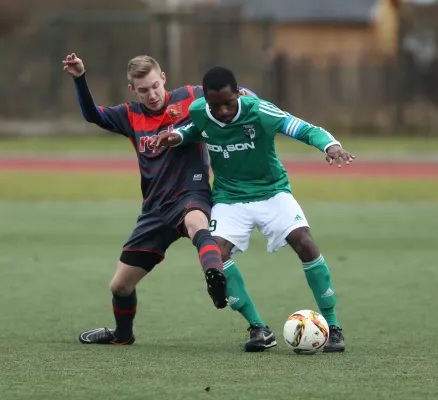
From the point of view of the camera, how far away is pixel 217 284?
22.7 feet

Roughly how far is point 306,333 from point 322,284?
0.44 meters

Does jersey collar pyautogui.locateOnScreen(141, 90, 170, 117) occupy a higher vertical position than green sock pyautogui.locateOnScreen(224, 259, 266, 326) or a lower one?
higher

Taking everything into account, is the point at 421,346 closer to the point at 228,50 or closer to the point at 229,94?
the point at 229,94

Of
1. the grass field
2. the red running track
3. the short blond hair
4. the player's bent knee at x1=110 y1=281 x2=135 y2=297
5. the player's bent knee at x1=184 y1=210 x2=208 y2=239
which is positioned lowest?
the red running track

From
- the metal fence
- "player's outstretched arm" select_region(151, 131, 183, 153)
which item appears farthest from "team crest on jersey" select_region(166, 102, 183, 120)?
the metal fence

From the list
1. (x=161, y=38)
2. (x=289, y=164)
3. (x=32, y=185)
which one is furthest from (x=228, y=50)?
(x=32, y=185)

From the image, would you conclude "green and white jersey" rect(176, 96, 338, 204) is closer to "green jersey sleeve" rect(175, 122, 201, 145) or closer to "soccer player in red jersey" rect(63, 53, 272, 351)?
"green jersey sleeve" rect(175, 122, 201, 145)

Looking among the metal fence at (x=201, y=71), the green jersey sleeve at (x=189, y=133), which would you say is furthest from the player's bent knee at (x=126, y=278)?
the metal fence at (x=201, y=71)

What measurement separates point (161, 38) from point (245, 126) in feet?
98.0

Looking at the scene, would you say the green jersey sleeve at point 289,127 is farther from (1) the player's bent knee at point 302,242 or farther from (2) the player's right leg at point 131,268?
(2) the player's right leg at point 131,268

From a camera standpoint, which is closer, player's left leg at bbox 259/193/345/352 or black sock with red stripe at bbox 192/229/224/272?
black sock with red stripe at bbox 192/229/224/272

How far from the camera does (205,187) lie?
7.91 m

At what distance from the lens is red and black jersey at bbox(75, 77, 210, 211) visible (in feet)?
26.0

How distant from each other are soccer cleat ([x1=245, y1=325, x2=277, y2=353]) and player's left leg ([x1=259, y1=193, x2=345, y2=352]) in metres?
0.37
